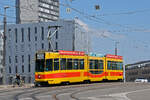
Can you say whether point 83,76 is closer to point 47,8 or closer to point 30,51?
point 30,51

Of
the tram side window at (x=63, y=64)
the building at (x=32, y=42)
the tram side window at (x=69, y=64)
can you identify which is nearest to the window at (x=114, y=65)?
the tram side window at (x=69, y=64)

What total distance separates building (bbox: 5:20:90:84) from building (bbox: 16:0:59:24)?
38.3 meters

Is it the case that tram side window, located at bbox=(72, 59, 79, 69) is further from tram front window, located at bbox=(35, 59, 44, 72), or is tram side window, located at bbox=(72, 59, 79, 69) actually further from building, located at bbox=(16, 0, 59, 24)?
building, located at bbox=(16, 0, 59, 24)

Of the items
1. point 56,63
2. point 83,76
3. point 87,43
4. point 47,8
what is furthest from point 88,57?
point 47,8

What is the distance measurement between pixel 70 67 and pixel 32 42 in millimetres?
69930

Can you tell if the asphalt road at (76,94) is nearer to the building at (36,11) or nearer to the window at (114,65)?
the window at (114,65)

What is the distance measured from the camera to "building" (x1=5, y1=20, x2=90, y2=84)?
9631 cm

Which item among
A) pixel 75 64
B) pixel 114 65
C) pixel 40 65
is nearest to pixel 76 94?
pixel 40 65

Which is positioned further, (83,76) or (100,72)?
(100,72)

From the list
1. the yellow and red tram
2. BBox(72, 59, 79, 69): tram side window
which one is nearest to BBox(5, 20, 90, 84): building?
the yellow and red tram

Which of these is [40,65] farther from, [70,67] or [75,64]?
[75,64]

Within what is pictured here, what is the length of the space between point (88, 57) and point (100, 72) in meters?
3.24

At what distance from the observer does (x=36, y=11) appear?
150250 millimetres

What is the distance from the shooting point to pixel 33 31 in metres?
101
